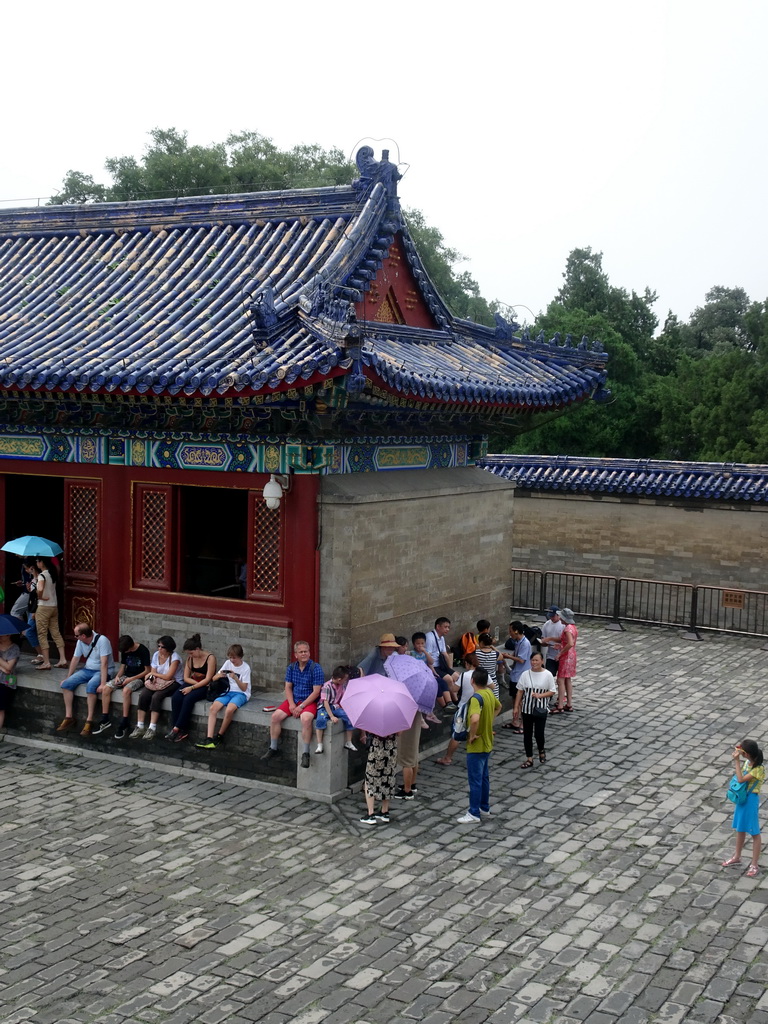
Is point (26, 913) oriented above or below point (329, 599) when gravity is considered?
below

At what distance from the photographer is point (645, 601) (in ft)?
86.3

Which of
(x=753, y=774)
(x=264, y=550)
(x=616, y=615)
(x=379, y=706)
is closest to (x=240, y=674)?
(x=264, y=550)

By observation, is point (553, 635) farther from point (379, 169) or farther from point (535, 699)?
point (379, 169)

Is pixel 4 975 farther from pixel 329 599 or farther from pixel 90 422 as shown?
pixel 90 422

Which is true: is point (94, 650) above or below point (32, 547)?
below

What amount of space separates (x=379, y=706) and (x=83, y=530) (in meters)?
5.80

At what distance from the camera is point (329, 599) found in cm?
1359

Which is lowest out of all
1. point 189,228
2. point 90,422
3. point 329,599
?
point 329,599

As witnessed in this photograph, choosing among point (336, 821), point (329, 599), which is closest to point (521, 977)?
point (336, 821)

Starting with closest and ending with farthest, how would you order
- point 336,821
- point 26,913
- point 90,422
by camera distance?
1. point 26,913
2. point 336,821
3. point 90,422

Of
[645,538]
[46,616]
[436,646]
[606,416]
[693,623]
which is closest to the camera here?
[436,646]

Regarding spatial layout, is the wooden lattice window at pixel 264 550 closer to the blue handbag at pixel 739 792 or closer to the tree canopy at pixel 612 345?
the blue handbag at pixel 739 792

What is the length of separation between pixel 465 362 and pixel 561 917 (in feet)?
27.9

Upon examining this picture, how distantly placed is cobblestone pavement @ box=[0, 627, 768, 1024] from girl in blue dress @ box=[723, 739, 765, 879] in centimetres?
25
